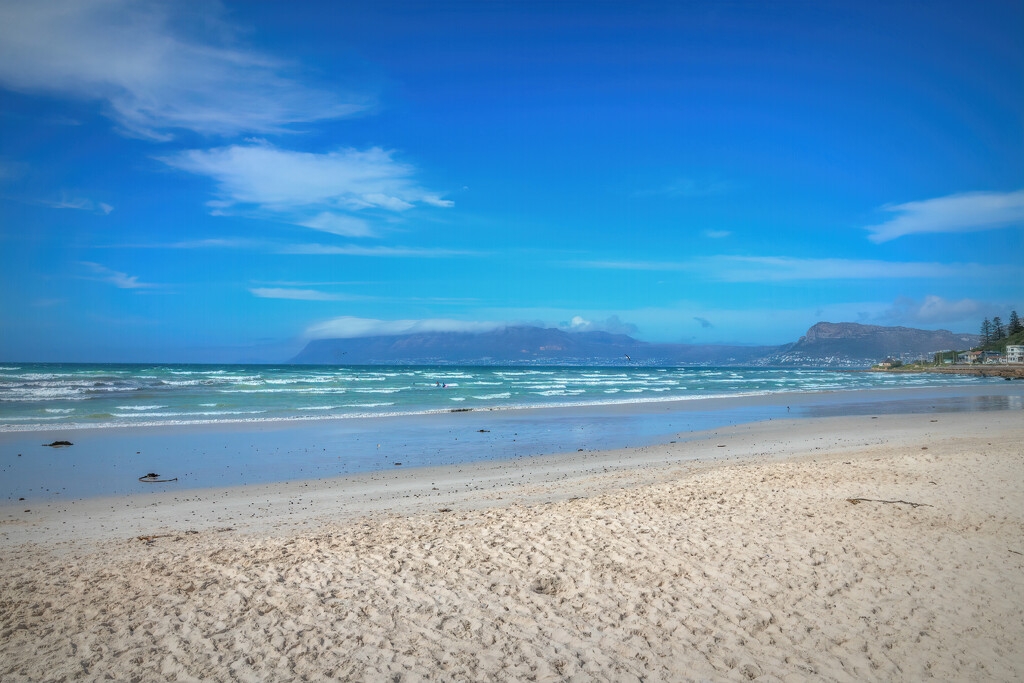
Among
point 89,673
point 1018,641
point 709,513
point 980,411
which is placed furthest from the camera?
point 980,411

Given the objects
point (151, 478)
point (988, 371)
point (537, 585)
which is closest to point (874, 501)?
point (537, 585)

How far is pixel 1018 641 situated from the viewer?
491 centimetres

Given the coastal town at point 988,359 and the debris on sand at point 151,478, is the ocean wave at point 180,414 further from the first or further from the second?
the coastal town at point 988,359

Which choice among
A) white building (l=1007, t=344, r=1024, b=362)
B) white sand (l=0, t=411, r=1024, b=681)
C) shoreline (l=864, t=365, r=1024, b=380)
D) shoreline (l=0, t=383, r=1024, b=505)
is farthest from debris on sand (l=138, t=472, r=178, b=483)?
white building (l=1007, t=344, r=1024, b=362)

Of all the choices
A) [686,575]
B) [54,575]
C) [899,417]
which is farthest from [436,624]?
[899,417]

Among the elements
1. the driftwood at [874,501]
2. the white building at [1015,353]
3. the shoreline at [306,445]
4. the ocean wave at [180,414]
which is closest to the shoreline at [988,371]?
the white building at [1015,353]

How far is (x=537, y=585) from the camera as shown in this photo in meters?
6.03

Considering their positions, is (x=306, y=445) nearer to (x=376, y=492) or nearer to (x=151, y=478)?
(x=151, y=478)

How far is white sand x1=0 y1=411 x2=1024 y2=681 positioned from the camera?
4.73 m

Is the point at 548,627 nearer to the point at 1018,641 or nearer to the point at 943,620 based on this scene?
the point at 943,620

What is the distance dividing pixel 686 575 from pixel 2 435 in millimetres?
19920

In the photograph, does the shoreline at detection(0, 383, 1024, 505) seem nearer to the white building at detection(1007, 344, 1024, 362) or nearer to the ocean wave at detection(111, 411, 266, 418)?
the ocean wave at detection(111, 411, 266, 418)

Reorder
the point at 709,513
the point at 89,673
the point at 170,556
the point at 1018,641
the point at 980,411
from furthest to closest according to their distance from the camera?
the point at 980,411 → the point at 709,513 → the point at 170,556 → the point at 1018,641 → the point at 89,673

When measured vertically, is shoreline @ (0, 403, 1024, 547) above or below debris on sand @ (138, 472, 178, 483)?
below
